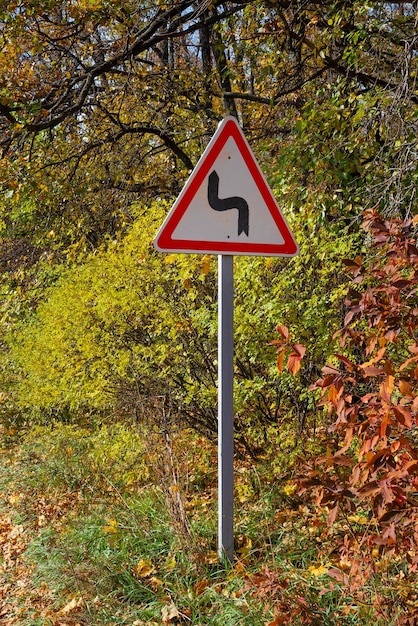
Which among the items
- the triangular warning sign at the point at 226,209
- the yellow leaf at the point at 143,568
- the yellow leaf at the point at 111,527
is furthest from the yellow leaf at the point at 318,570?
the triangular warning sign at the point at 226,209

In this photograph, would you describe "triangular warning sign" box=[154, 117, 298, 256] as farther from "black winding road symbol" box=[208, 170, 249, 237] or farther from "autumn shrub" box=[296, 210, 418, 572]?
"autumn shrub" box=[296, 210, 418, 572]

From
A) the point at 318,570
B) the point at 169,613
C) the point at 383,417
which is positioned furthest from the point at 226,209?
the point at 169,613

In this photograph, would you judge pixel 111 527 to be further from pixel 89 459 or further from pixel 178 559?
pixel 89 459

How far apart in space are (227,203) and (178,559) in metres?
1.95

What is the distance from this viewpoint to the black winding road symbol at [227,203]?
3.08m

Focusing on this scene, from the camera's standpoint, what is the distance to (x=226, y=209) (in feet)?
10.2

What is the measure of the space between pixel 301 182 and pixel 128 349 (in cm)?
244

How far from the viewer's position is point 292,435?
4602 millimetres

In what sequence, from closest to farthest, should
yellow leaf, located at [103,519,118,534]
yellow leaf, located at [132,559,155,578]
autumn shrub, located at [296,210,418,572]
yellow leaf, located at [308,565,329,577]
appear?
autumn shrub, located at [296,210,418,572] → yellow leaf, located at [308,565,329,577] → yellow leaf, located at [132,559,155,578] → yellow leaf, located at [103,519,118,534]

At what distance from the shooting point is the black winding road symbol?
3082mm

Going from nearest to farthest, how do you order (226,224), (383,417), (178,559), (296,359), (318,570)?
1. (383,417)
2. (296,359)
3. (226,224)
4. (318,570)
5. (178,559)

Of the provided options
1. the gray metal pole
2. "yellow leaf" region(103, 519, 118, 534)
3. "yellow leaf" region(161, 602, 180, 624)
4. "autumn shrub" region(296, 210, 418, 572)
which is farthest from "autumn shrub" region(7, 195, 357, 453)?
"yellow leaf" region(161, 602, 180, 624)

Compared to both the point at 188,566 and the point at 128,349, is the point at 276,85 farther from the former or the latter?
the point at 188,566

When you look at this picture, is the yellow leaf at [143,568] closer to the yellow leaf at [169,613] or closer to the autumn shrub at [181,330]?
the yellow leaf at [169,613]
